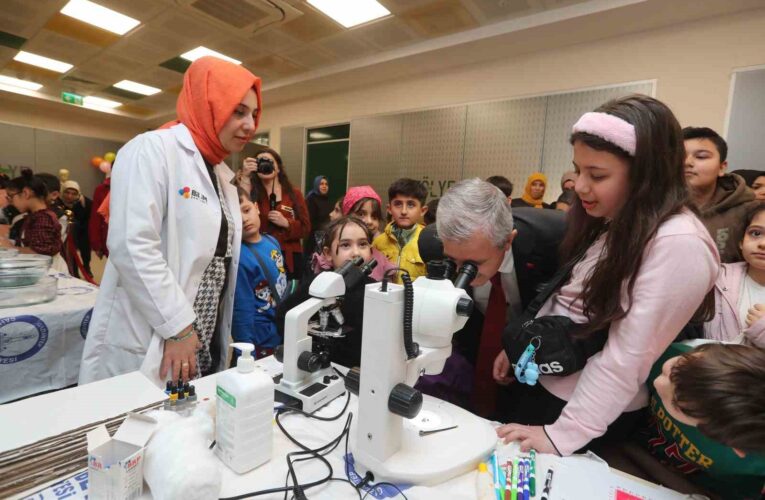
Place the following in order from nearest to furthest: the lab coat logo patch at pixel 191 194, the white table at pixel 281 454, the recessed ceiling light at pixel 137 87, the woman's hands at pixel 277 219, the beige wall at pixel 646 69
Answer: the white table at pixel 281 454
the lab coat logo patch at pixel 191 194
the woman's hands at pixel 277 219
the beige wall at pixel 646 69
the recessed ceiling light at pixel 137 87

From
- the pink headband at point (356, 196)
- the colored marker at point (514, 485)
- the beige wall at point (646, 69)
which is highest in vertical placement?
the beige wall at point (646, 69)

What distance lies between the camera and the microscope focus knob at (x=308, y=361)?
870 mm

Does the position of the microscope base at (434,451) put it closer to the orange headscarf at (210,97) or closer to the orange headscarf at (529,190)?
the orange headscarf at (210,97)

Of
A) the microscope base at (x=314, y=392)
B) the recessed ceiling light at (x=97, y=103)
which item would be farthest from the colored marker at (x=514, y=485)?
the recessed ceiling light at (x=97, y=103)

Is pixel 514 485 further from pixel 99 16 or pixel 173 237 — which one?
pixel 99 16

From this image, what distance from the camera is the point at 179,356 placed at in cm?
111

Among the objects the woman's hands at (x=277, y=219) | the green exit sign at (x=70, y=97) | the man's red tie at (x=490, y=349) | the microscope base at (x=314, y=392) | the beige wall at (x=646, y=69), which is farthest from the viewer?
the green exit sign at (x=70, y=97)

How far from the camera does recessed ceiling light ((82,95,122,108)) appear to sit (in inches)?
270

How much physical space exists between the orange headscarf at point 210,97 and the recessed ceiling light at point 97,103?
7.48 m

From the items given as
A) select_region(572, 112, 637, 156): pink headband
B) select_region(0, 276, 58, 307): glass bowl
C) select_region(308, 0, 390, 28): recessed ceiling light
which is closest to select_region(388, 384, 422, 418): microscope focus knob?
select_region(572, 112, 637, 156): pink headband

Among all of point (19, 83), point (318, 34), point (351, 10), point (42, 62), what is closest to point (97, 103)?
point (19, 83)

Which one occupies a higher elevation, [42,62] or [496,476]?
[42,62]

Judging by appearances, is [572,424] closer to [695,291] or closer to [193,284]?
[695,291]

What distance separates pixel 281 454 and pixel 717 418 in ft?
2.54
